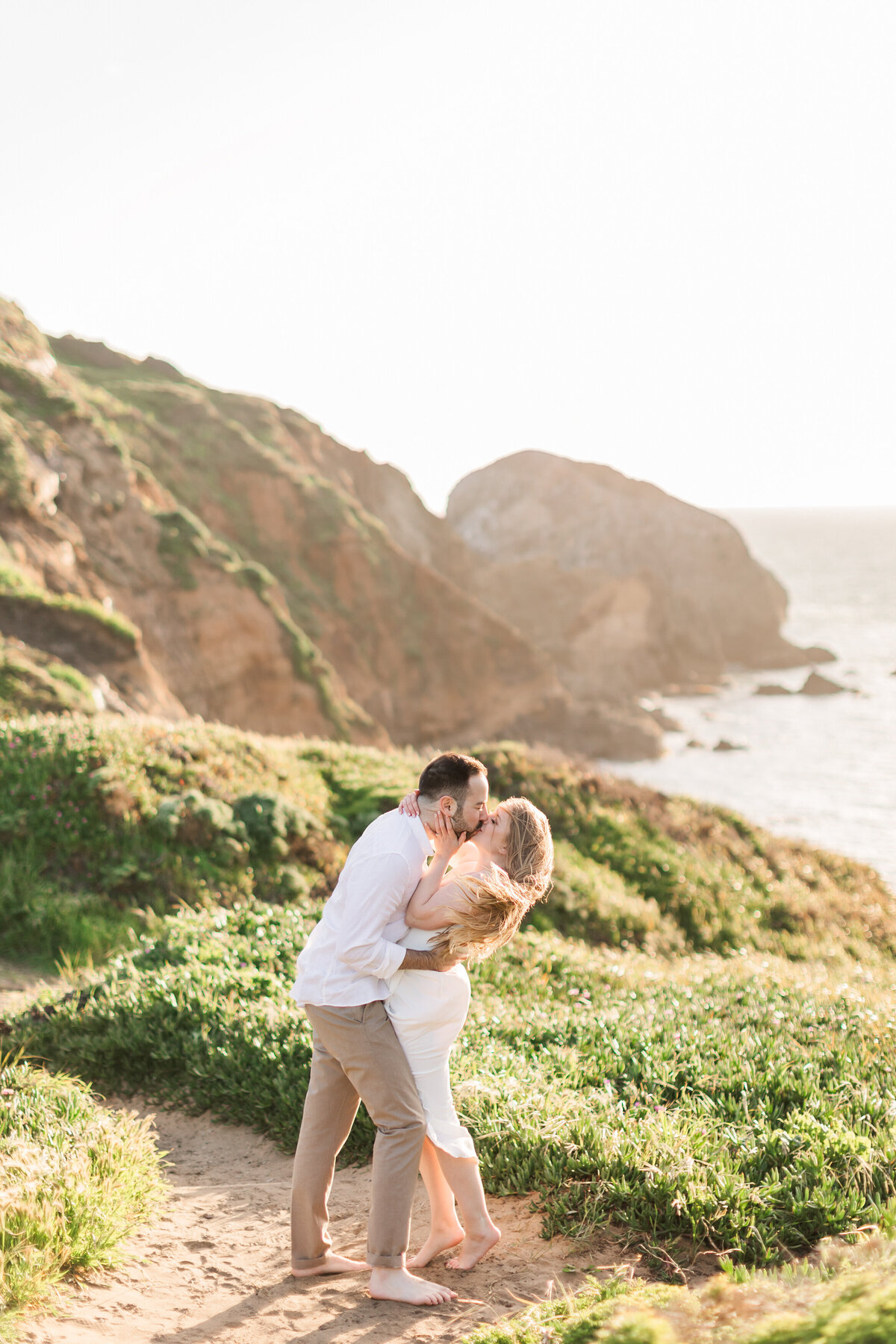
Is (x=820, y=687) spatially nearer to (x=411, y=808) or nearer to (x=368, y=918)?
(x=411, y=808)

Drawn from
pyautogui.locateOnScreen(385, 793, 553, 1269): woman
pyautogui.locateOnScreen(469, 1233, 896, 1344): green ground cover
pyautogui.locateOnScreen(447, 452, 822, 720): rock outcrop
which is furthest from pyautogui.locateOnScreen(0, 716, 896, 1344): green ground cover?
pyautogui.locateOnScreen(447, 452, 822, 720): rock outcrop

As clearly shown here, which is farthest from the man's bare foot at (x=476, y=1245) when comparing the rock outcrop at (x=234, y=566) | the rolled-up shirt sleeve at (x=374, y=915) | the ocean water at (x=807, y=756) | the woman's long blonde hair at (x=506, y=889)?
the ocean water at (x=807, y=756)

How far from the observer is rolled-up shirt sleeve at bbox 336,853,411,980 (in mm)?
3732

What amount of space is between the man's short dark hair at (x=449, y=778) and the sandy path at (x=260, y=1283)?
6.26 ft

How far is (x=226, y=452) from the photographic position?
40.2 meters

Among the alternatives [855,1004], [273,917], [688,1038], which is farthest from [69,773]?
[855,1004]

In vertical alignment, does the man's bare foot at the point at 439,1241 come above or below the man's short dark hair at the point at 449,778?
below

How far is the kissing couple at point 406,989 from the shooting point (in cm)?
377

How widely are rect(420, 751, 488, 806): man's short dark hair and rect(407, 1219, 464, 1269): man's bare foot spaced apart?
188 cm

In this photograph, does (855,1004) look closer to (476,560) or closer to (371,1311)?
(371,1311)

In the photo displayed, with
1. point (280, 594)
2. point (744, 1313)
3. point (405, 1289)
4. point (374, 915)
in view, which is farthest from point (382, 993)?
point (280, 594)

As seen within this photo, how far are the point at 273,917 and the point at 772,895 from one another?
781 centimetres

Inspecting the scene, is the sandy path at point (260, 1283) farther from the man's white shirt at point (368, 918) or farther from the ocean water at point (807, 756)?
the ocean water at point (807, 756)

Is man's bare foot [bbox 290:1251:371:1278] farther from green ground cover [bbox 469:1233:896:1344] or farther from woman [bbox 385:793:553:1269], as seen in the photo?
green ground cover [bbox 469:1233:896:1344]
